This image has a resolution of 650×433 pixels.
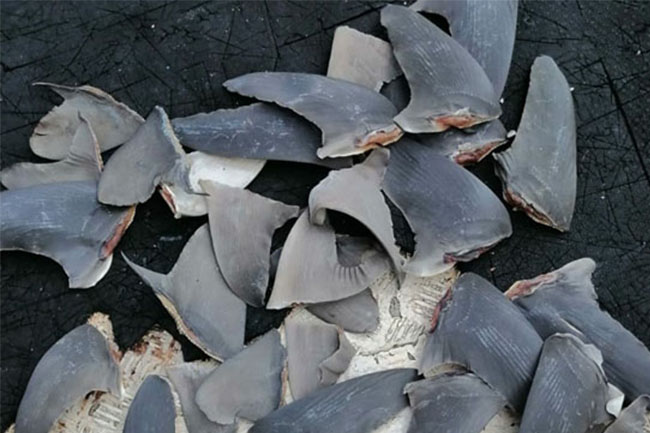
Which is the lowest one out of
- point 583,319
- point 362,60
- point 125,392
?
point 125,392

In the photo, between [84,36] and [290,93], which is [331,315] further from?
[84,36]

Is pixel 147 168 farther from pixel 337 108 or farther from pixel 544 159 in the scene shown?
pixel 544 159

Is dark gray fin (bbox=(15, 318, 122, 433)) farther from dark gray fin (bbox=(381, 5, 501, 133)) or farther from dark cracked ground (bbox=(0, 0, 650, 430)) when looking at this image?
dark gray fin (bbox=(381, 5, 501, 133))

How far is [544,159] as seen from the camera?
0.73 metres

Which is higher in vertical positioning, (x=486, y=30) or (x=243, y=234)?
(x=486, y=30)

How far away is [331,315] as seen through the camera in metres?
0.73

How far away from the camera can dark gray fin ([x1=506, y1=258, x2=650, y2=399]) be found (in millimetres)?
712

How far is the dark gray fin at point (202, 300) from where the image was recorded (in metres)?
0.72

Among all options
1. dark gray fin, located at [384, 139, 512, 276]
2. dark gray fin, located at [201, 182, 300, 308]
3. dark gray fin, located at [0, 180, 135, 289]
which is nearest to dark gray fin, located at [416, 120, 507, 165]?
dark gray fin, located at [384, 139, 512, 276]

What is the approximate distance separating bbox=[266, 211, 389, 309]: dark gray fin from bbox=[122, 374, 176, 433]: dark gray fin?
89 millimetres

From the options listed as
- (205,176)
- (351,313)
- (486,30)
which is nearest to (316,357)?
(351,313)

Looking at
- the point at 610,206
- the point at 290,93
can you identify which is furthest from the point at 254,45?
the point at 610,206

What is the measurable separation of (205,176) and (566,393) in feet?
0.91

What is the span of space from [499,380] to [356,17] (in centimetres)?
27
